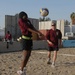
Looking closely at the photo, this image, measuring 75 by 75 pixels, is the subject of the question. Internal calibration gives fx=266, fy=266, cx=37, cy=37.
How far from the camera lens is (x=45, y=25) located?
51.7 meters

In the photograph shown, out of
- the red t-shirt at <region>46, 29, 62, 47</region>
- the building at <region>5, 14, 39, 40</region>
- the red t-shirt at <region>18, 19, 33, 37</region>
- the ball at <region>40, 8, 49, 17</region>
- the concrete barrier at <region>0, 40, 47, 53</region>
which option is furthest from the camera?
the ball at <region>40, 8, 49, 17</region>

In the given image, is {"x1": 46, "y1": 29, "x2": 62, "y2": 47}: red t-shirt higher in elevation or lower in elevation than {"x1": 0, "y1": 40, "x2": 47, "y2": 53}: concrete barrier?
higher

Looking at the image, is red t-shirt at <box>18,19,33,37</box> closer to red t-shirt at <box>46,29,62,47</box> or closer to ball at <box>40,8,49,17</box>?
red t-shirt at <box>46,29,62,47</box>

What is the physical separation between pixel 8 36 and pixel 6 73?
12.3 m

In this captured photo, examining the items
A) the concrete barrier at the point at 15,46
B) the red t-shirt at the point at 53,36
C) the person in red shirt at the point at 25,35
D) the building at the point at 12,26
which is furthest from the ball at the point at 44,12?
the person in red shirt at the point at 25,35

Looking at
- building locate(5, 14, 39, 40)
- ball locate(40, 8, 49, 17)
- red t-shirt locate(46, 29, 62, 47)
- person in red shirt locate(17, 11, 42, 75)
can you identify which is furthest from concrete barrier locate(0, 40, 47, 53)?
person in red shirt locate(17, 11, 42, 75)

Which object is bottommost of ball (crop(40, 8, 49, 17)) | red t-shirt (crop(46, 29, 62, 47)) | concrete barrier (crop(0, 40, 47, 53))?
concrete barrier (crop(0, 40, 47, 53))

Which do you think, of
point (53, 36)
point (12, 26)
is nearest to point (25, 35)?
point (53, 36)

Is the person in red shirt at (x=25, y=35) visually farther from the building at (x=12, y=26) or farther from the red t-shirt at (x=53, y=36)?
the building at (x=12, y=26)

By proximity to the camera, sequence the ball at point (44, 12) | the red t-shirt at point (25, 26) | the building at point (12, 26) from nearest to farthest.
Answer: the red t-shirt at point (25, 26)
the building at point (12, 26)
the ball at point (44, 12)

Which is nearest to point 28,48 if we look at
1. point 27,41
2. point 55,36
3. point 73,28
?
point 27,41

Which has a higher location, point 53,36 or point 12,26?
point 12,26

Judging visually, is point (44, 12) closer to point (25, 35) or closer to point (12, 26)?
point (12, 26)

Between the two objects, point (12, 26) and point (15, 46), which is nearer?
point (15, 46)
